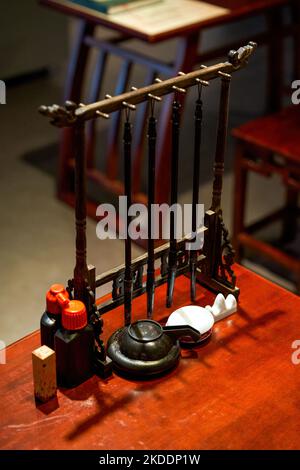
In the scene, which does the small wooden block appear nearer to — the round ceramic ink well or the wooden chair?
the round ceramic ink well

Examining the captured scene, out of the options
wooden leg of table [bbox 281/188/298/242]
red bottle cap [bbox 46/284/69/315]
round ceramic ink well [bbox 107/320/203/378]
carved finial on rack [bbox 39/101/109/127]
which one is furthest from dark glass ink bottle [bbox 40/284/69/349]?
wooden leg of table [bbox 281/188/298/242]

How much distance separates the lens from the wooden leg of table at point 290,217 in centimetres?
316

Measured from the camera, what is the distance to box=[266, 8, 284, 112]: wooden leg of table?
144 inches

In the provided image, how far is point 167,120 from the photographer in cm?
293

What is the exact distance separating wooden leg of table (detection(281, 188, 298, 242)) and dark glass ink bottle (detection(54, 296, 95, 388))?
1.95 m

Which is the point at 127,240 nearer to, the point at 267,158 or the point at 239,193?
the point at 267,158

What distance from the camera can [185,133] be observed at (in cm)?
406

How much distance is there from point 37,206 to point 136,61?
2.70ft

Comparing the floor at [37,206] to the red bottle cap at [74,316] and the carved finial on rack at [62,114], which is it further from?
the carved finial on rack at [62,114]

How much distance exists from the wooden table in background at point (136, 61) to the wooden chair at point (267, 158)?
0.33 meters

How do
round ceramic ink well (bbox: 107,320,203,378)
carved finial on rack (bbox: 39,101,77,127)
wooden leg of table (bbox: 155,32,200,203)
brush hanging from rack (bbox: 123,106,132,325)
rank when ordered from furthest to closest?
wooden leg of table (bbox: 155,32,200,203) < round ceramic ink well (bbox: 107,320,203,378) < brush hanging from rack (bbox: 123,106,132,325) < carved finial on rack (bbox: 39,101,77,127)

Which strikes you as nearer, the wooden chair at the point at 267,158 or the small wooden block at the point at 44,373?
the small wooden block at the point at 44,373

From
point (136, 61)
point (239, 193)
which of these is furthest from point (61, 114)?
point (136, 61)

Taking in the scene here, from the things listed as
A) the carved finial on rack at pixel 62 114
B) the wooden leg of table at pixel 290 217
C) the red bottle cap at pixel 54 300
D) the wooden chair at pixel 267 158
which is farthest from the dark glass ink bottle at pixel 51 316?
the wooden leg of table at pixel 290 217
